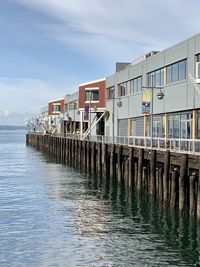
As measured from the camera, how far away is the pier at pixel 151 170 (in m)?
29.0

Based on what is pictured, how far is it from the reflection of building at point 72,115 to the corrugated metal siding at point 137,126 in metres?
41.1

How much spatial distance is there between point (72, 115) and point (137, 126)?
164ft

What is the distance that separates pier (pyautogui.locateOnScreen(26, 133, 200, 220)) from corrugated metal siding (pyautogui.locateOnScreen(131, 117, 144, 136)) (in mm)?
5803

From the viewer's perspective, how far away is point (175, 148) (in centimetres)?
3481

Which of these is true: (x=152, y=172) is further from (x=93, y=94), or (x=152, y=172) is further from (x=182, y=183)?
(x=93, y=94)

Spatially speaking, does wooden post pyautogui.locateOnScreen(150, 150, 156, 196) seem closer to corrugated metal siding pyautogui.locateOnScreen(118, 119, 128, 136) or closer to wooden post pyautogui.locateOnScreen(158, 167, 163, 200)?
wooden post pyautogui.locateOnScreen(158, 167, 163, 200)

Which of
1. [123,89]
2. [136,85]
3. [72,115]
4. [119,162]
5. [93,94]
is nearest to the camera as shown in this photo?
[119,162]

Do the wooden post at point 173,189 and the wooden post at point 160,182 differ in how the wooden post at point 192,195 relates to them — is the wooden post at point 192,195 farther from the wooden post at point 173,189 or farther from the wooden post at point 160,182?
the wooden post at point 160,182

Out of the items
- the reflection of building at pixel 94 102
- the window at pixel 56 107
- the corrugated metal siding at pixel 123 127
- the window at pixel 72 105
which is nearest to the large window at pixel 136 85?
the corrugated metal siding at pixel 123 127

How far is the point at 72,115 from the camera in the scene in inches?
4306

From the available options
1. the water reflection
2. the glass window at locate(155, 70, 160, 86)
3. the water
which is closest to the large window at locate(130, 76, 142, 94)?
the glass window at locate(155, 70, 160, 86)

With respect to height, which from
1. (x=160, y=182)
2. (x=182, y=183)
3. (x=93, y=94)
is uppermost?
(x=93, y=94)

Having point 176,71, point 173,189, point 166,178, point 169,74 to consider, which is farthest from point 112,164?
point 173,189

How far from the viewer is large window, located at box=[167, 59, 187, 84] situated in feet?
152
